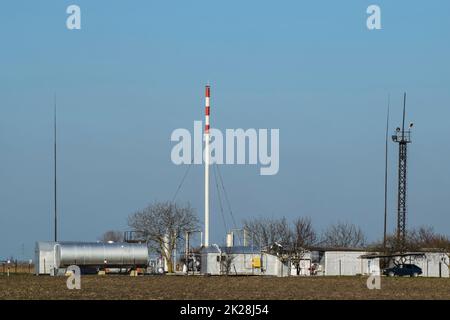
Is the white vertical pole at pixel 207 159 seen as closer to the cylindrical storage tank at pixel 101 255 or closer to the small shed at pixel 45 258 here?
the cylindrical storage tank at pixel 101 255

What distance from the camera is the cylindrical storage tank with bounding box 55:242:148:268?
281 feet

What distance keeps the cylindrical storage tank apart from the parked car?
21470 mm

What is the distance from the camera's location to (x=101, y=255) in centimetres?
8700

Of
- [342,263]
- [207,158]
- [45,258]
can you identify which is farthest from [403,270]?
[45,258]

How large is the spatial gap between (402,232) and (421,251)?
4404 millimetres

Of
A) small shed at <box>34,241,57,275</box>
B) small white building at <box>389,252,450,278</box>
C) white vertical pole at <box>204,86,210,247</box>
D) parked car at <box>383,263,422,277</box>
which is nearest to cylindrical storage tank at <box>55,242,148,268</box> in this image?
small shed at <box>34,241,57,275</box>

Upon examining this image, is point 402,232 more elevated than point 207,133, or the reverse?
point 207,133

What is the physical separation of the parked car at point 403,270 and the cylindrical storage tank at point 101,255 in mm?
21470

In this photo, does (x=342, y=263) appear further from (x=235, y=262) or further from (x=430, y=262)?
(x=235, y=262)

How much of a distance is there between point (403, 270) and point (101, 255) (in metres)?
26.9

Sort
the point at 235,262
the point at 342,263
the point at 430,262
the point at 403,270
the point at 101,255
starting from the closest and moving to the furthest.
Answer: the point at 101,255
the point at 403,270
the point at 235,262
the point at 342,263
the point at 430,262

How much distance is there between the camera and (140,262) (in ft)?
291
